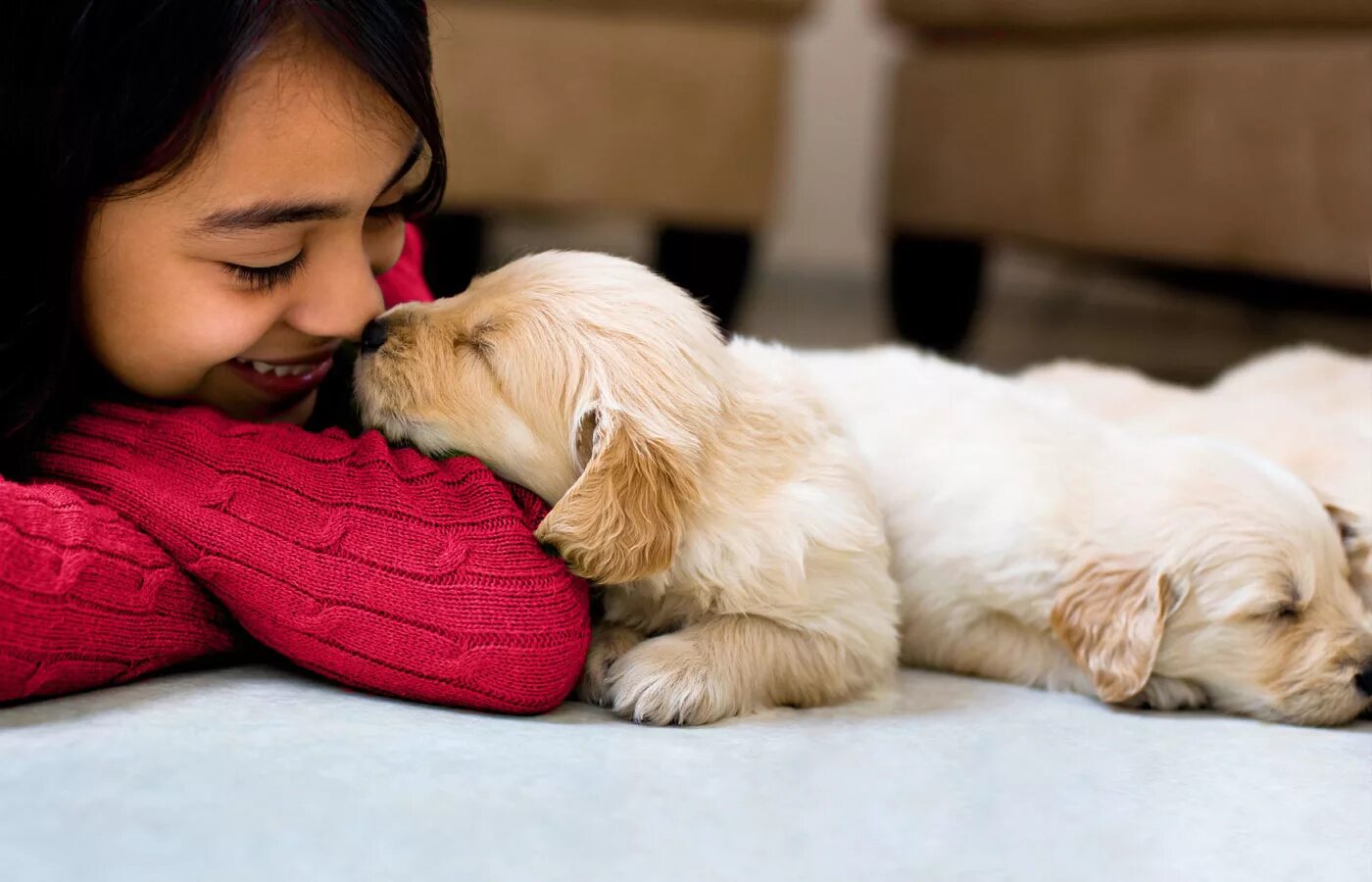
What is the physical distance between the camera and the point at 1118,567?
A: 5.12 ft

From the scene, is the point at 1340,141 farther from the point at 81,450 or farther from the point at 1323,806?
the point at 81,450

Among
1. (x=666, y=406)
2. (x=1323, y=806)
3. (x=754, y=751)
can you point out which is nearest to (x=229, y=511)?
(x=666, y=406)

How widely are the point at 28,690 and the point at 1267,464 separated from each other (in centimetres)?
128

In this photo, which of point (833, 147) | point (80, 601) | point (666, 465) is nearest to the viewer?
point (80, 601)

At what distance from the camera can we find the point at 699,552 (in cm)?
142

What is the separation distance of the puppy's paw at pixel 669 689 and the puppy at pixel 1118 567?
0.37m

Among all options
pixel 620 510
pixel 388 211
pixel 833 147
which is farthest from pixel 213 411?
pixel 833 147

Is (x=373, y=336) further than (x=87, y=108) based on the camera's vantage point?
Yes

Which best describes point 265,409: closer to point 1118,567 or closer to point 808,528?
point 808,528

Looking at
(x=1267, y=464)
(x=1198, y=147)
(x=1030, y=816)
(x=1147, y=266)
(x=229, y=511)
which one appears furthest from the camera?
(x=1147, y=266)

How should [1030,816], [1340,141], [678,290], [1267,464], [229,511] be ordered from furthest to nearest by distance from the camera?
[1340,141] → [1267,464] → [678,290] → [229,511] → [1030,816]

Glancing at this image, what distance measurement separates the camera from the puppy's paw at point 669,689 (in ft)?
4.48

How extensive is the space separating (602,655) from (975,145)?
2566mm

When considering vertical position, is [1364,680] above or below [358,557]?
below
